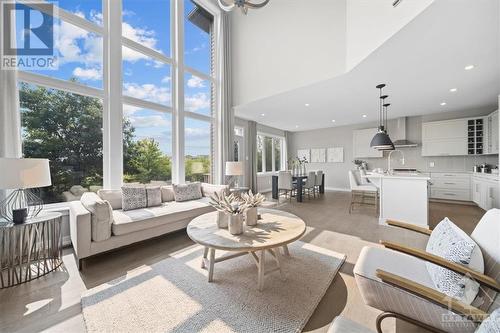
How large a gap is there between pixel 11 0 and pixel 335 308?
16.9 feet

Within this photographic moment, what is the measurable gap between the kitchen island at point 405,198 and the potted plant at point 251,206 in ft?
8.79

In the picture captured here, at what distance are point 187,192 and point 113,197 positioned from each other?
3.94 ft

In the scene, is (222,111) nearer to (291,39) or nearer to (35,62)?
(291,39)

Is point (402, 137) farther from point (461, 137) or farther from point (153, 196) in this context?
point (153, 196)

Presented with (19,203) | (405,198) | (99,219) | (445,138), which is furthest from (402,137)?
(19,203)

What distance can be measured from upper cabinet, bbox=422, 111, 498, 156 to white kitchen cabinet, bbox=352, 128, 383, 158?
4.62ft

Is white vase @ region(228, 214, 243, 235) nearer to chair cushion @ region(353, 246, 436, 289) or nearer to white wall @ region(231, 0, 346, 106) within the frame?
chair cushion @ region(353, 246, 436, 289)

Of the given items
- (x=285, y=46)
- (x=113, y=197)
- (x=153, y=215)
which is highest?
(x=285, y=46)

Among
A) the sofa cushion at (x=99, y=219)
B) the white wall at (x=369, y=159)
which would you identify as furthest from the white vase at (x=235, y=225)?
the white wall at (x=369, y=159)

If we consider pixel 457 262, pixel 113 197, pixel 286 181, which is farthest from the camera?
pixel 286 181

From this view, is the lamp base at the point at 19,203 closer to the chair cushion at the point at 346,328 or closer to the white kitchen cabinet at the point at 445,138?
the chair cushion at the point at 346,328

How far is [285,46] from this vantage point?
4480 mm

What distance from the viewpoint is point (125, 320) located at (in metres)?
1.50

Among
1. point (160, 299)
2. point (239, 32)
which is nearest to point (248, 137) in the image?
point (239, 32)
